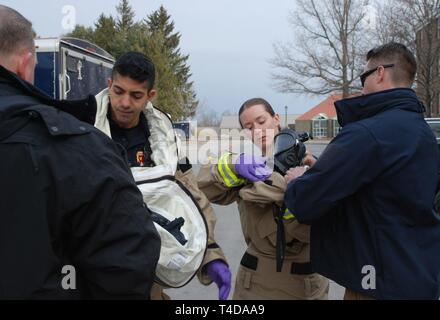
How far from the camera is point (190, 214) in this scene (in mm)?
2188

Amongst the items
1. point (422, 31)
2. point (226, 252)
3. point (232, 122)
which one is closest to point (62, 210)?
point (226, 252)

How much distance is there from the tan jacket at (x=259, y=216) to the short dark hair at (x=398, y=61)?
797 millimetres

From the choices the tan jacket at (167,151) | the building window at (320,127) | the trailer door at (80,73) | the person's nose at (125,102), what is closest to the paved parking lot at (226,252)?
the tan jacket at (167,151)

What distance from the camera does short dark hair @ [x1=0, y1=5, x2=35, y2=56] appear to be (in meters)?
1.50

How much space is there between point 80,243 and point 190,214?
2.71ft

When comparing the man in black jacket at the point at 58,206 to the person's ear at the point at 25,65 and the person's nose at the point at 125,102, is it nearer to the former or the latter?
the person's ear at the point at 25,65

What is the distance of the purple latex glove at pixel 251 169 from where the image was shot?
94.3 inches

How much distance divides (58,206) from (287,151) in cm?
153

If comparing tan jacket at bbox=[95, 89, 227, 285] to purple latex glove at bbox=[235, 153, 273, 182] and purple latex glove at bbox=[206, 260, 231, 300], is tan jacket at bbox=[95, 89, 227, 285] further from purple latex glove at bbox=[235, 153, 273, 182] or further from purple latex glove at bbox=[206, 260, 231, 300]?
purple latex glove at bbox=[235, 153, 273, 182]

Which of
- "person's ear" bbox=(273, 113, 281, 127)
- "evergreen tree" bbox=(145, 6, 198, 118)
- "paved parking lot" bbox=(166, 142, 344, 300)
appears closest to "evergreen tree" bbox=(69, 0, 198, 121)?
"evergreen tree" bbox=(145, 6, 198, 118)
